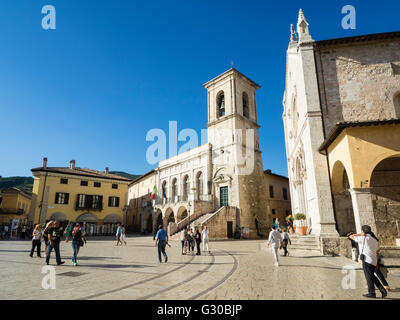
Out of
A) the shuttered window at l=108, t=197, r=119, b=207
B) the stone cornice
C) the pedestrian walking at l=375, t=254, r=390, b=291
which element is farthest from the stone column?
the shuttered window at l=108, t=197, r=119, b=207

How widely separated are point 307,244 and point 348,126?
6.08 meters

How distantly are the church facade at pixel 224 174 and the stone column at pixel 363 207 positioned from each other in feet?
51.4

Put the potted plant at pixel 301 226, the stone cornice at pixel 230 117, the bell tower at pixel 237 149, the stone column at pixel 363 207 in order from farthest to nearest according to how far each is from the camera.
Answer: the stone cornice at pixel 230 117 → the bell tower at pixel 237 149 → the potted plant at pixel 301 226 → the stone column at pixel 363 207

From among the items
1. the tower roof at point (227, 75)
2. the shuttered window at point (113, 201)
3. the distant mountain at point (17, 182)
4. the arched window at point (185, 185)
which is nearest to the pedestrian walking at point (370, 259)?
the tower roof at point (227, 75)

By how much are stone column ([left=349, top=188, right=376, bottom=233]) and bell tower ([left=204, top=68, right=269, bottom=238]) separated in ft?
56.7

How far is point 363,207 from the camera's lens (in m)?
8.33

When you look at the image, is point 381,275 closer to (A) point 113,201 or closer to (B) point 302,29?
(B) point 302,29

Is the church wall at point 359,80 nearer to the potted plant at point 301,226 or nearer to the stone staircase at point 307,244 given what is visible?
the potted plant at point 301,226

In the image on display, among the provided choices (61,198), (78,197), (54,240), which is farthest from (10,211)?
(54,240)

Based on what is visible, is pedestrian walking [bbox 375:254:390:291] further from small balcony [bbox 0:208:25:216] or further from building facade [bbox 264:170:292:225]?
Result: small balcony [bbox 0:208:25:216]

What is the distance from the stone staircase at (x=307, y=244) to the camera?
1057 centimetres

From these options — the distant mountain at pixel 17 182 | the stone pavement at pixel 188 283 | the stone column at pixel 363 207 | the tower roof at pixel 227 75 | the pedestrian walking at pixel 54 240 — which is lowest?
the stone pavement at pixel 188 283
